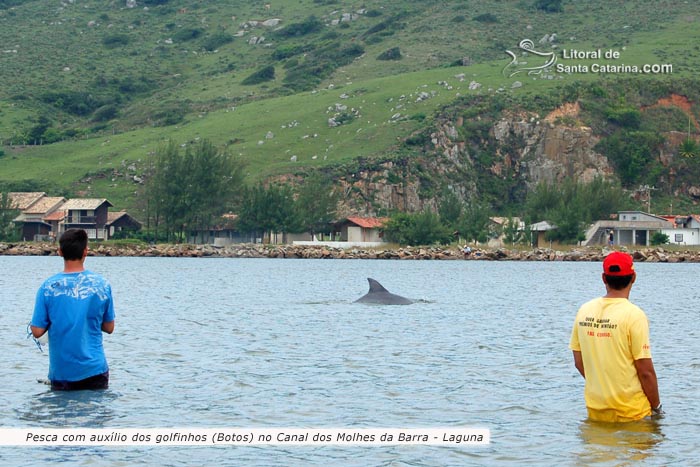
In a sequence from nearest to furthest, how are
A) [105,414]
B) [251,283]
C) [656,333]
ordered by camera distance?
[105,414] < [656,333] < [251,283]

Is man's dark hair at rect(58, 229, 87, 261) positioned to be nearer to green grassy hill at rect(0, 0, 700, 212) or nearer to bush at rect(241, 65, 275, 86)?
green grassy hill at rect(0, 0, 700, 212)

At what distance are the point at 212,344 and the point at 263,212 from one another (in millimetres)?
93390

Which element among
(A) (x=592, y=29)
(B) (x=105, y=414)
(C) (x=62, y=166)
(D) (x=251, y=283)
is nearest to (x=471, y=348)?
(B) (x=105, y=414)

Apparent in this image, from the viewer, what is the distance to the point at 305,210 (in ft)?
401

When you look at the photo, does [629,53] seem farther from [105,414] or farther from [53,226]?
[105,414]

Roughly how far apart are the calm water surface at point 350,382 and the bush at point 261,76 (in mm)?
147544

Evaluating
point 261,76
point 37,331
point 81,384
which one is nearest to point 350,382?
point 81,384

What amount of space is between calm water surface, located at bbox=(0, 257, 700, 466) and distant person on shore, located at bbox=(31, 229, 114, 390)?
1269mm

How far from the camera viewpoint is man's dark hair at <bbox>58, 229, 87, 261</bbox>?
13547mm

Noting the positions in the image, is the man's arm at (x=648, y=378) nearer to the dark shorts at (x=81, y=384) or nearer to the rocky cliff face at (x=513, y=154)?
the dark shorts at (x=81, y=384)

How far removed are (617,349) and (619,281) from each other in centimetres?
81

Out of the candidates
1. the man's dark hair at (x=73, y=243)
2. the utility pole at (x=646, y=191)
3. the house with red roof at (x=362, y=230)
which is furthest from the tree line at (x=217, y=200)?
the man's dark hair at (x=73, y=243)

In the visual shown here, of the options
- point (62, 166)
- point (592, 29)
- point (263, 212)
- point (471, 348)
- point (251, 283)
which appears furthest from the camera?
point (592, 29)

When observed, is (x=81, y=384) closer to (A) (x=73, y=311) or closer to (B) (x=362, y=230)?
(A) (x=73, y=311)
